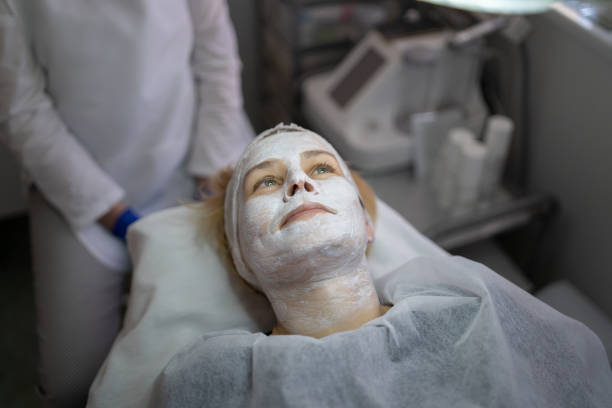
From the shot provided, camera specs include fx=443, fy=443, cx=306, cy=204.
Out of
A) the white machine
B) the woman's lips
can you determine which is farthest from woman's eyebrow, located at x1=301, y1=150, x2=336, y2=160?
the white machine

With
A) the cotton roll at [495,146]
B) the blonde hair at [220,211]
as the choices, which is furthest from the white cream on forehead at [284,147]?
the cotton roll at [495,146]

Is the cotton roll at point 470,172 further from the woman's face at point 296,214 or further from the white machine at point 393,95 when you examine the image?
the woman's face at point 296,214

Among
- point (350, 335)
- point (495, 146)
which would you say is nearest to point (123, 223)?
point (350, 335)

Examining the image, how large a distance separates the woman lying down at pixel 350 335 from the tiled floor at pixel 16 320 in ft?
3.37

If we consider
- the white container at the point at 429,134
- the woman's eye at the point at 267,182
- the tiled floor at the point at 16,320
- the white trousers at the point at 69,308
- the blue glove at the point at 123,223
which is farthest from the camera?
the tiled floor at the point at 16,320

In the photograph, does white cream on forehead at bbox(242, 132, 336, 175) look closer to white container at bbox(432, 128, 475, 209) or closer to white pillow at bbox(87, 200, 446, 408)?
white pillow at bbox(87, 200, 446, 408)

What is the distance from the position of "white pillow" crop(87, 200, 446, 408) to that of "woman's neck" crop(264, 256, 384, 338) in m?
0.15

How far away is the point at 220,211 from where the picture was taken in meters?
0.87

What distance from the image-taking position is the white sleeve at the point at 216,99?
1.12 m

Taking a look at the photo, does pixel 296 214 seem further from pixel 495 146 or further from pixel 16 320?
pixel 16 320

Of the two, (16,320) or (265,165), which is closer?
(265,165)

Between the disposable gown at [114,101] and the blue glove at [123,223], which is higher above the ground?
the disposable gown at [114,101]

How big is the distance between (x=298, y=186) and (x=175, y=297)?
343mm

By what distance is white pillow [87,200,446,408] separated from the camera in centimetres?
76
